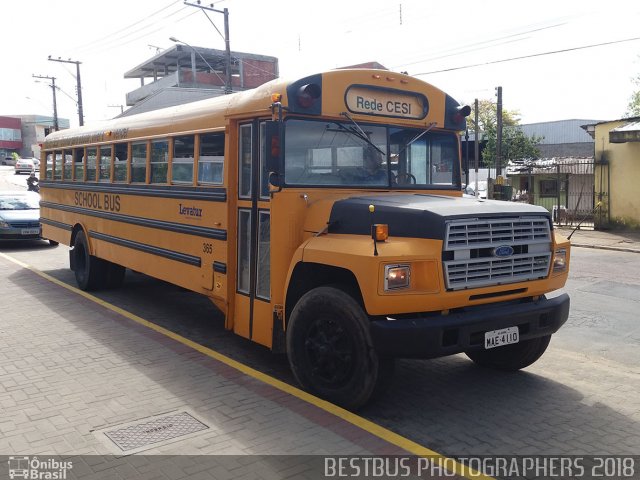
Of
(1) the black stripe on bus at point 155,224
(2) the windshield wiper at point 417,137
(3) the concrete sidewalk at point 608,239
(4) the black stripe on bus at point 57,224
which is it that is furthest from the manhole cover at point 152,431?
(3) the concrete sidewalk at point 608,239

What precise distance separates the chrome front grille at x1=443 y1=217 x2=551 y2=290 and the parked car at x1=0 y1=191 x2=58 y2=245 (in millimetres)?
12918

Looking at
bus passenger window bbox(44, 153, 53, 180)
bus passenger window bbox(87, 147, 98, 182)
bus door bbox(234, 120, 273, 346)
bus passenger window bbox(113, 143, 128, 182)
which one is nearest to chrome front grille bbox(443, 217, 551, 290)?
bus door bbox(234, 120, 273, 346)

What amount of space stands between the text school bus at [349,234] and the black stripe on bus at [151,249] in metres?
0.03

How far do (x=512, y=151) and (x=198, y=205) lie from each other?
40075 millimetres

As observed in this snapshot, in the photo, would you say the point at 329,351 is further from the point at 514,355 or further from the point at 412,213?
the point at 514,355

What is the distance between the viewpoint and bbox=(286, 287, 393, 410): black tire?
432cm

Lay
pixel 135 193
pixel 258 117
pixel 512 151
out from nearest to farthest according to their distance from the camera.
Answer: pixel 258 117 → pixel 135 193 → pixel 512 151

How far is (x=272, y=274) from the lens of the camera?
5.14 meters

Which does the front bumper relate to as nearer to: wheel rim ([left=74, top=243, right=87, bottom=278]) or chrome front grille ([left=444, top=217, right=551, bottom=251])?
chrome front grille ([left=444, top=217, right=551, bottom=251])

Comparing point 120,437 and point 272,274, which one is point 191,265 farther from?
point 120,437

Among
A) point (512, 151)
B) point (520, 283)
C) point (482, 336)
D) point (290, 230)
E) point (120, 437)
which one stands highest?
point (512, 151)

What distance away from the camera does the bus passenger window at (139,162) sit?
7523mm

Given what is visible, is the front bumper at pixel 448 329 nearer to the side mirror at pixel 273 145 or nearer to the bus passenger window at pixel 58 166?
the side mirror at pixel 273 145

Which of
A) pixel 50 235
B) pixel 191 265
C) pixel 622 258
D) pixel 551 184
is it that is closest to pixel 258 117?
pixel 191 265
